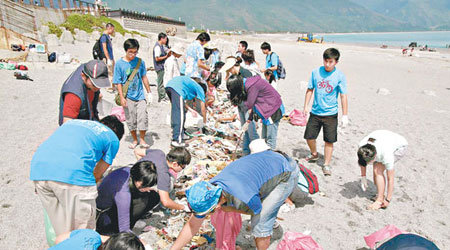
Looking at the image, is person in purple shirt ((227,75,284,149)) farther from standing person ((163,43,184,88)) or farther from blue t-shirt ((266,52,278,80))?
standing person ((163,43,184,88))

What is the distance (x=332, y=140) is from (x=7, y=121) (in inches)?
246

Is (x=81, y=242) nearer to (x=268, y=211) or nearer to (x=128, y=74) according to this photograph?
(x=268, y=211)

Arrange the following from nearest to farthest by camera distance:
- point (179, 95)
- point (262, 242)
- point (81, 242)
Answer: point (81, 242) < point (262, 242) < point (179, 95)

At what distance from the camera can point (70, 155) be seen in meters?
2.16

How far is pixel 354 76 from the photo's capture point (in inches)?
571

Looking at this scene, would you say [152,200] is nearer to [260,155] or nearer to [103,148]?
[103,148]

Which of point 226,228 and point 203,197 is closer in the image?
point 203,197

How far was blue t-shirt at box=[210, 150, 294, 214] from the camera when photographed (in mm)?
2180

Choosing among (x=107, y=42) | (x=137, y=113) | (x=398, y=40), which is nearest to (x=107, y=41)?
(x=107, y=42)

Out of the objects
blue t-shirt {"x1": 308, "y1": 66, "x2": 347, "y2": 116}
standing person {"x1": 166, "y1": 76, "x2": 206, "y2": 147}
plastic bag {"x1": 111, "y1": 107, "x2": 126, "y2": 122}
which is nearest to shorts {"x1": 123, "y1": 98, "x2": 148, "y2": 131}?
standing person {"x1": 166, "y1": 76, "x2": 206, "y2": 147}

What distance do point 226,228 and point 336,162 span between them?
3.09 metres

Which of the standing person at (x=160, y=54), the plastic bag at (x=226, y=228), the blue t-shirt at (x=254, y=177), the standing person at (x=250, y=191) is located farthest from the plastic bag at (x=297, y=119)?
the plastic bag at (x=226, y=228)

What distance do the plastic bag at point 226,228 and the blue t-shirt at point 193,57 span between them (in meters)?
4.52

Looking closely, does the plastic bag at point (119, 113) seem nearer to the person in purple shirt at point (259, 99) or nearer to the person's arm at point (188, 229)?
the person in purple shirt at point (259, 99)
